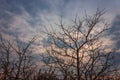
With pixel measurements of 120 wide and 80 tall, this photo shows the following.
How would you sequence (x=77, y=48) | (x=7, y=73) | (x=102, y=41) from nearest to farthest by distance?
1. (x=77, y=48)
2. (x=102, y=41)
3. (x=7, y=73)

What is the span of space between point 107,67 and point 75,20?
5369 millimetres

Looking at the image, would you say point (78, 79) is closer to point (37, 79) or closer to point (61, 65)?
point (61, 65)

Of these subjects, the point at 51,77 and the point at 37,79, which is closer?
the point at 51,77

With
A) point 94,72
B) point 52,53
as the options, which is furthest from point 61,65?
point 94,72

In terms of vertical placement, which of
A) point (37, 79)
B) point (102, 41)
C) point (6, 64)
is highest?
point (102, 41)

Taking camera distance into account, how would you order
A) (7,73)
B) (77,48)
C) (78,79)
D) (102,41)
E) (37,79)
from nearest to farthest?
(78,79)
(77,48)
(102,41)
(7,73)
(37,79)

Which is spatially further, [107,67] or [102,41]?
[102,41]

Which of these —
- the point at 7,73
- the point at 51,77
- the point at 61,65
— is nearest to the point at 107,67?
the point at 61,65

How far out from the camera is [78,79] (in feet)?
57.9

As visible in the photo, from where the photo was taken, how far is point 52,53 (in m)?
19.5

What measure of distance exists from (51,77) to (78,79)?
943 centimetres

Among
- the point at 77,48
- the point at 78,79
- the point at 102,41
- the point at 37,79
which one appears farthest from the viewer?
the point at 37,79

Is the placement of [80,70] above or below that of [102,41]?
below

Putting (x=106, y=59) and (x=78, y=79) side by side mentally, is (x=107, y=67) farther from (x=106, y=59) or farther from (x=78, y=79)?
(x=78, y=79)
